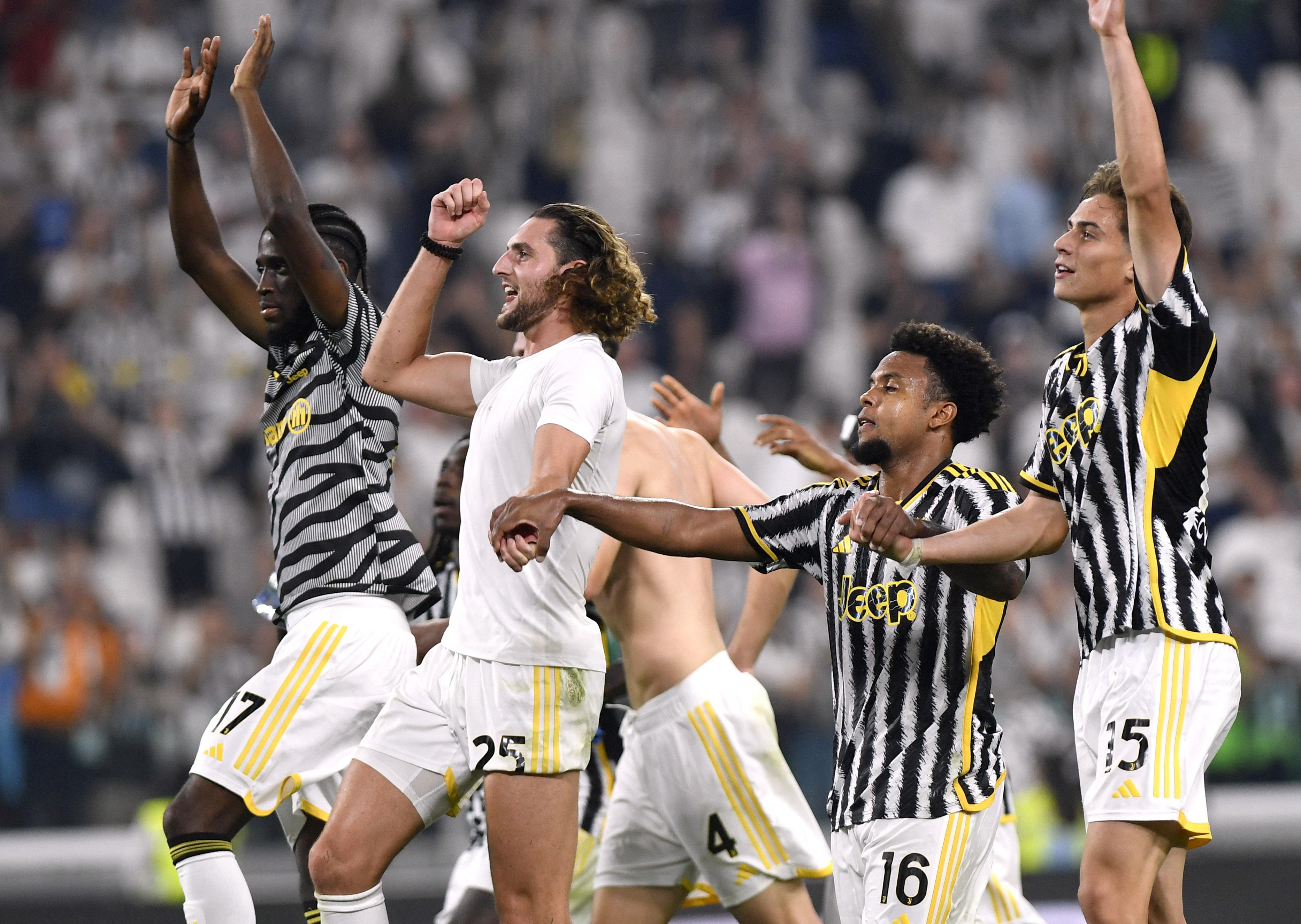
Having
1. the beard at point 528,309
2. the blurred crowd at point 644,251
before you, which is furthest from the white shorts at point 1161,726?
the blurred crowd at point 644,251

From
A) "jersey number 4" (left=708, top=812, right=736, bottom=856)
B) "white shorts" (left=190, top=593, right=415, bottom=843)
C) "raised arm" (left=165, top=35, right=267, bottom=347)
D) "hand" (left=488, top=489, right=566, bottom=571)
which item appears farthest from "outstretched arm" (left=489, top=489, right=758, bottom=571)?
"raised arm" (left=165, top=35, right=267, bottom=347)

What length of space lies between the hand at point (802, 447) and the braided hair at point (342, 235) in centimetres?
146

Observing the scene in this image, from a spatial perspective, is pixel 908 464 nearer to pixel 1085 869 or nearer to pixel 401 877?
pixel 1085 869

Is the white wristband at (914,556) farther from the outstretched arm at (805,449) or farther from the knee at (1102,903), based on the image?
the outstretched arm at (805,449)

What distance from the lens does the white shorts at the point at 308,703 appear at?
181 inches

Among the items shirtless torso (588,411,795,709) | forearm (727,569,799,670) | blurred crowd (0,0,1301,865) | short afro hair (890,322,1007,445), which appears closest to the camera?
short afro hair (890,322,1007,445)

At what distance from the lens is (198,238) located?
17.6 ft

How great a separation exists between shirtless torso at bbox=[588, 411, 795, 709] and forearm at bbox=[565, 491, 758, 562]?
Result: 2.91 feet

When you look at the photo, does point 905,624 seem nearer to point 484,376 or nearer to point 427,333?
point 484,376

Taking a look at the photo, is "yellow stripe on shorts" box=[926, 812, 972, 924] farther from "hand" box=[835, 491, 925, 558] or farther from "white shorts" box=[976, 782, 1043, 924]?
"white shorts" box=[976, 782, 1043, 924]

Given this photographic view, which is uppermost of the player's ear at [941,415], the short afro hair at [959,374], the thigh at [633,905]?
the short afro hair at [959,374]

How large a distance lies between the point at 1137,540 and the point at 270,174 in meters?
2.77

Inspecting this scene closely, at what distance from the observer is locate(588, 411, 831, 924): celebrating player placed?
5090mm

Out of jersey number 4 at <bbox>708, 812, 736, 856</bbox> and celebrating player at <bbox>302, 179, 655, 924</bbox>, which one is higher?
celebrating player at <bbox>302, 179, 655, 924</bbox>
